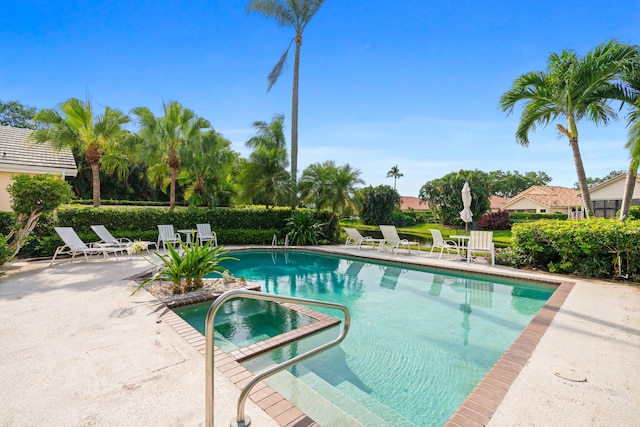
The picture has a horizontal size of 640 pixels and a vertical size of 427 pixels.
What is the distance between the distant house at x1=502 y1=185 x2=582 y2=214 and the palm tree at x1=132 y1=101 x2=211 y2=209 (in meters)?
39.9

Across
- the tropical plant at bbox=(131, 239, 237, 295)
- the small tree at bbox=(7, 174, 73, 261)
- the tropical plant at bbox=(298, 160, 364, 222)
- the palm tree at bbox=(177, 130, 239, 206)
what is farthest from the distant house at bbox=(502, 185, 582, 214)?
the small tree at bbox=(7, 174, 73, 261)

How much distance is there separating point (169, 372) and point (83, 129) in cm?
1375

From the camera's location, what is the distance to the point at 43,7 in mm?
10617


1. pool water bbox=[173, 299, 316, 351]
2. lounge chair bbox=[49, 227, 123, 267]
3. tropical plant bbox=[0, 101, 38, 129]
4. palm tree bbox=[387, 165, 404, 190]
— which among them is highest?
tropical plant bbox=[0, 101, 38, 129]

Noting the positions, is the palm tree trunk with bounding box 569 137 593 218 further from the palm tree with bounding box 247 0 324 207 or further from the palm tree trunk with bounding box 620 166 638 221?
the palm tree with bounding box 247 0 324 207

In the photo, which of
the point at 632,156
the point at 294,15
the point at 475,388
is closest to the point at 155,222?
the point at 475,388

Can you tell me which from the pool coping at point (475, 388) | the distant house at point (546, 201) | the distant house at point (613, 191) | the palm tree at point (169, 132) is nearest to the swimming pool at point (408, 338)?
the pool coping at point (475, 388)

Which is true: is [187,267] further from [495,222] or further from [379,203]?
[495,222]

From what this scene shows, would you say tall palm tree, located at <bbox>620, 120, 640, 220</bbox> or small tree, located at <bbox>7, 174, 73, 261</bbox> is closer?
tall palm tree, located at <bbox>620, 120, 640, 220</bbox>

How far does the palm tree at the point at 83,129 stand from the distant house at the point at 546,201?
142 ft

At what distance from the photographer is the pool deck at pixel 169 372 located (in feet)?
7.85

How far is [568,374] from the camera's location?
3.15m

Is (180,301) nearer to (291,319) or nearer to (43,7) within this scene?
(291,319)

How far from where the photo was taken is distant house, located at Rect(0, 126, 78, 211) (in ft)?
36.4
